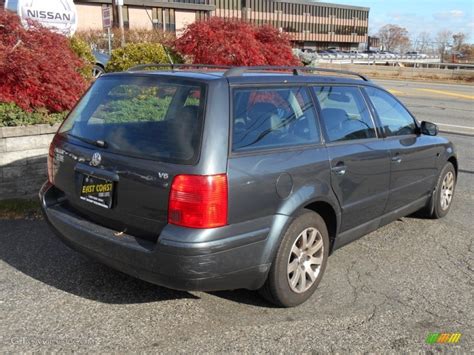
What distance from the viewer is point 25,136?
5613mm

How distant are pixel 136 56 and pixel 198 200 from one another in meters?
6.82

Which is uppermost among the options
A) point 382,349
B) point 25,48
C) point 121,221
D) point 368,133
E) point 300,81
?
point 25,48

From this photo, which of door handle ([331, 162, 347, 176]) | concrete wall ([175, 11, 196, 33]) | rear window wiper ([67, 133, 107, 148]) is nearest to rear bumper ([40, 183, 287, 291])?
rear window wiper ([67, 133, 107, 148])

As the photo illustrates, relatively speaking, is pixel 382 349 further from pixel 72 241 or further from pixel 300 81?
pixel 72 241

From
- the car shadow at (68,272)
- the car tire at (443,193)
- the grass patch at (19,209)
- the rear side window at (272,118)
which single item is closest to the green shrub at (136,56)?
the grass patch at (19,209)

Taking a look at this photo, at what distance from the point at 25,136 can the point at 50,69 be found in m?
1.01

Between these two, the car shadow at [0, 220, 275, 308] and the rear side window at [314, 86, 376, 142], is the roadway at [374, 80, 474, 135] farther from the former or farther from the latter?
the car shadow at [0, 220, 275, 308]

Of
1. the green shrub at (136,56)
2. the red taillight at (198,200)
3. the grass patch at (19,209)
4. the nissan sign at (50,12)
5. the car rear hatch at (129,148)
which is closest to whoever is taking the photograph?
the red taillight at (198,200)

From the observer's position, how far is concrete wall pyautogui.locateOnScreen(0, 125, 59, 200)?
18.0 ft

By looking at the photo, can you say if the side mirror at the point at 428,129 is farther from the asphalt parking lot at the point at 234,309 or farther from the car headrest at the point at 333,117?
the car headrest at the point at 333,117

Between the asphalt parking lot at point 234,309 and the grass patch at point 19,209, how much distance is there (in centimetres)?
66

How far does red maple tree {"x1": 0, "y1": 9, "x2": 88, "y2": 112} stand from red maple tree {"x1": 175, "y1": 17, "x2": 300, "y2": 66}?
308 cm

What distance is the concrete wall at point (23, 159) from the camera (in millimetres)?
5477

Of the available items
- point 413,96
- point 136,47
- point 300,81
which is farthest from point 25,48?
point 413,96
